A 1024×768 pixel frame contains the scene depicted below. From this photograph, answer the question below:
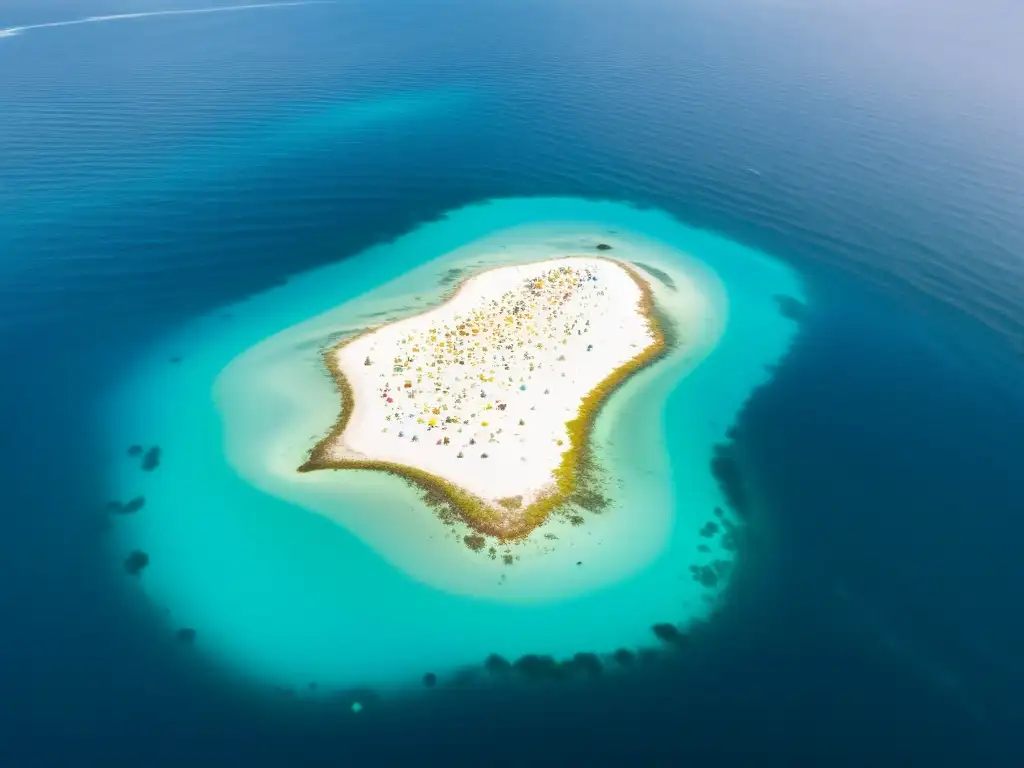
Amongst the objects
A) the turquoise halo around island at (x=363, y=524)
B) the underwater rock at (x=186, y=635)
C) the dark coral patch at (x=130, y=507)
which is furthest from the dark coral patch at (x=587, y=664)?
the dark coral patch at (x=130, y=507)

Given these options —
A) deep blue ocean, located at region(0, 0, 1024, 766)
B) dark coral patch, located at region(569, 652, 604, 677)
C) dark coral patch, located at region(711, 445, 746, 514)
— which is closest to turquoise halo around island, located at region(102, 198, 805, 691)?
dark coral patch, located at region(569, 652, 604, 677)

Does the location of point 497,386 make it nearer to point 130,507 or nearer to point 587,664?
point 587,664

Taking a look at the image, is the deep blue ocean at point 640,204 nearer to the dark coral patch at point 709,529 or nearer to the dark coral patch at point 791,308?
the dark coral patch at point 791,308

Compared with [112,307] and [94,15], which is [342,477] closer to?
[112,307]

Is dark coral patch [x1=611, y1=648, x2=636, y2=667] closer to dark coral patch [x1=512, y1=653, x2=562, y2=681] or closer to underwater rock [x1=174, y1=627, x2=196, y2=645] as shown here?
dark coral patch [x1=512, y1=653, x2=562, y2=681]

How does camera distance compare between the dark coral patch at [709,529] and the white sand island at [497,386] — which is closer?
the dark coral patch at [709,529]

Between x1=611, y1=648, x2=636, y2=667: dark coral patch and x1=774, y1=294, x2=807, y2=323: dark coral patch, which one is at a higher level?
x1=774, y1=294, x2=807, y2=323: dark coral patch
